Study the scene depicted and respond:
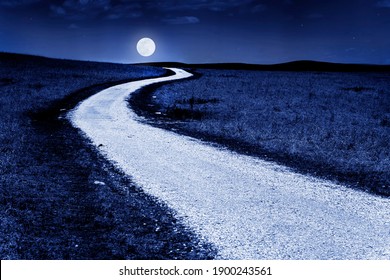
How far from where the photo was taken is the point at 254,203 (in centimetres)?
723

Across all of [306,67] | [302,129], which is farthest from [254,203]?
[306,67]

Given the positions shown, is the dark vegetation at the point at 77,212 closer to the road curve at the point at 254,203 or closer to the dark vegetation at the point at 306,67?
the road curve at the point at 254,203

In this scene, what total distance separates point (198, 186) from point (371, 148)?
25.1ft

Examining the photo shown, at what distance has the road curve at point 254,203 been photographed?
5.50m

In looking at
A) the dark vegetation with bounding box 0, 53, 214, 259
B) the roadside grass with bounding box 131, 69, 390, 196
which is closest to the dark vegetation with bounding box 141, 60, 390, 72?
the roadside grass with bounding box 131, 69, 390, 196

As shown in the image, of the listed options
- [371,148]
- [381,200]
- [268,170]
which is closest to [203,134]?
[268,170]

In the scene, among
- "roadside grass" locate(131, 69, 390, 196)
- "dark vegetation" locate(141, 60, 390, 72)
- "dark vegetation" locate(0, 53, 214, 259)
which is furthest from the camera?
"dark vegetation" locate(141, 60, 390, 72)

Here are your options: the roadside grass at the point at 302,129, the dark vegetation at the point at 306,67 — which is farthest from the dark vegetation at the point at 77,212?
the dark vegetation at the point at 306,67

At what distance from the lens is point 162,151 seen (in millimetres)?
11547

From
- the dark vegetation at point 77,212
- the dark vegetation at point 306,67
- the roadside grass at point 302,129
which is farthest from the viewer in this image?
the dark vegetation at point 306,67

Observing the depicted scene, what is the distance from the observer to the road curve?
5500 mm

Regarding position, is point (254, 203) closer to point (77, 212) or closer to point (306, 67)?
point (77, 212)

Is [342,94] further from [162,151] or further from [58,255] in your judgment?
[58,255]

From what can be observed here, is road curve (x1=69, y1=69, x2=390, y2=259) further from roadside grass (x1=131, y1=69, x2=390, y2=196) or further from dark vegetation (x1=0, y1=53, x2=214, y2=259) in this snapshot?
roadside grass (x1=131, y1=69, x2=390, y2=196)
